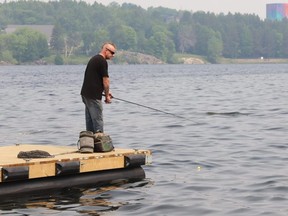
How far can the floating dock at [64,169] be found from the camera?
15.2 meters

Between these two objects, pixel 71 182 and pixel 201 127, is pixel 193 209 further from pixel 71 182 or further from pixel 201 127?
pixel 201 127

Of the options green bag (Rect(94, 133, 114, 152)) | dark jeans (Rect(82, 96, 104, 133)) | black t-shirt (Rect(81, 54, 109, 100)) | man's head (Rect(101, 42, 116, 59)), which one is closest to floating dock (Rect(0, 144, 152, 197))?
green bag (Rect(94, 133, 114, 152))

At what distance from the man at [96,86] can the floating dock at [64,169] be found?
2.57 feet

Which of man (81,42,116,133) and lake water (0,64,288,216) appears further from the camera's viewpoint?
man (81,42,116,133)

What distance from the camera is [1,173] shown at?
48.8 feet

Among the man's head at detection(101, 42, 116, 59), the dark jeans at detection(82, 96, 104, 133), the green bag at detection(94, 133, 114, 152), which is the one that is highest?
the man's head at detection(101, 42, 116, 59)

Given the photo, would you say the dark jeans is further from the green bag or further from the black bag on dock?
Answer: the black bag on dock

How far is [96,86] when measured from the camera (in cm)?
1777

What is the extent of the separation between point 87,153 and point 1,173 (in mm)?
2451

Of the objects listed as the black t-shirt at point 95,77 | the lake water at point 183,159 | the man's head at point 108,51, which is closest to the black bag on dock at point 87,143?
the lake water at point 183,159

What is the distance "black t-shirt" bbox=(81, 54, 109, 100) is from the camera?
57.7 feet

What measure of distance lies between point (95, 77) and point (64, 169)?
259 centimetres

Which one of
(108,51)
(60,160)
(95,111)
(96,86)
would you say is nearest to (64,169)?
(60,160)

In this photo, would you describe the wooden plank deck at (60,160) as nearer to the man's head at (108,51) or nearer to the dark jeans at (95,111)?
the dark jeans at (95,111)
